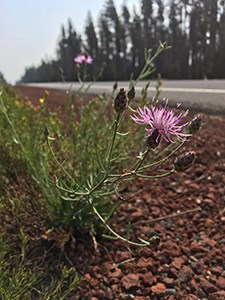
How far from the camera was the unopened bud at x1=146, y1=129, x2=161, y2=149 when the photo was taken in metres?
1.11

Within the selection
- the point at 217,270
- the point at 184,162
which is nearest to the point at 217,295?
the point at 217,270

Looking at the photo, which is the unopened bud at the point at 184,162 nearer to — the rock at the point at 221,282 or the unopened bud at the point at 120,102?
the unopened bud at the point at 120,102

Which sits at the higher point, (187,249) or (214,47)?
(187,249)

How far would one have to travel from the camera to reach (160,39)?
33125mm

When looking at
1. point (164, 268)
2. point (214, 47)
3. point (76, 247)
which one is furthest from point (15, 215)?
point (214, 47)

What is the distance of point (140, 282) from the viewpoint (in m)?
1.68

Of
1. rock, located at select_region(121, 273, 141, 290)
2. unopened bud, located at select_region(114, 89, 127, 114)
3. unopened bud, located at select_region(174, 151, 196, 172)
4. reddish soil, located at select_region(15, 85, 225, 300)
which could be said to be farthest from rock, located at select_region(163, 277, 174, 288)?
unopened bud, located at select_region(114, 89, 127, 114)

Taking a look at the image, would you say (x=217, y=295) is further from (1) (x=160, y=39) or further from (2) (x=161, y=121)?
(1) (x=160, y=39)

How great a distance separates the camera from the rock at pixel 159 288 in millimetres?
1624

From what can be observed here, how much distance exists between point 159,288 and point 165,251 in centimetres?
23

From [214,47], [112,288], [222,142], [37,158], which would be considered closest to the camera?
[112,288]

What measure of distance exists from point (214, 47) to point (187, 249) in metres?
31.9

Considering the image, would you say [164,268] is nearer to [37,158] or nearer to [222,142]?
[37,158]

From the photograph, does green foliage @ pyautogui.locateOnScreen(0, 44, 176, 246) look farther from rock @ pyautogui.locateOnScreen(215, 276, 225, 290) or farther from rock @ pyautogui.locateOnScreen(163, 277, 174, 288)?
rock @ pyautogui.locateOnScreen(215, 276, 225, 290)
